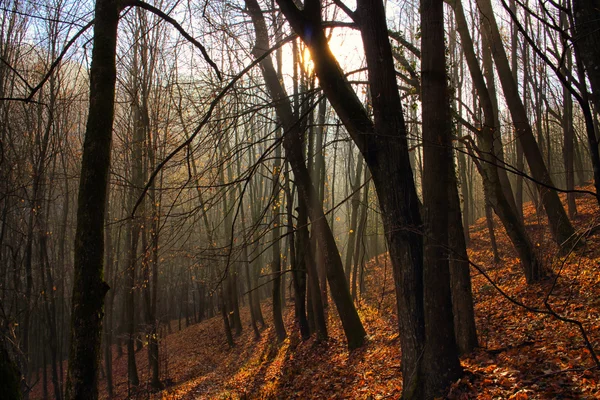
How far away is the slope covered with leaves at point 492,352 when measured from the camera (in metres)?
4.04

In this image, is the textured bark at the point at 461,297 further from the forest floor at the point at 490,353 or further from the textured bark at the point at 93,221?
the textured bark at the point at 93,221

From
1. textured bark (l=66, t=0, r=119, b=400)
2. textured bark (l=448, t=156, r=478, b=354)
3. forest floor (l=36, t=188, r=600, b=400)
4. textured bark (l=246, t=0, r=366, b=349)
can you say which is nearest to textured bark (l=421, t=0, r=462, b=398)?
forest floor (l=36, t=188, r=600, b=400)

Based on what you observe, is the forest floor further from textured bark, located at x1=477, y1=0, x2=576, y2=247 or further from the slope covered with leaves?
textured bark, located at x1=477, y1=0, x2=576, y2=247

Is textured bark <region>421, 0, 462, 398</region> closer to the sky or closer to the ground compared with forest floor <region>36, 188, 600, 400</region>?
closer to the sky

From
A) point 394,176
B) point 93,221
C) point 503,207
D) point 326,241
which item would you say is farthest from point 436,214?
point 326,241

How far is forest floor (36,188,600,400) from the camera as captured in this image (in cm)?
406

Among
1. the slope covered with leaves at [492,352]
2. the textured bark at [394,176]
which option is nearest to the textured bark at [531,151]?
the slope covered with leaves at [492,352]

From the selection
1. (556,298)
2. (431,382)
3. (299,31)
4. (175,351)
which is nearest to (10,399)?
(431,382)

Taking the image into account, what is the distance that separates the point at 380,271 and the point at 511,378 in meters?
16.0

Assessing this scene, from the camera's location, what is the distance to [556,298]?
6.84 meters

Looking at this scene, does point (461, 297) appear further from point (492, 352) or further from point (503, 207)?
point (503, 207)

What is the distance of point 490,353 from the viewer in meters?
5.42

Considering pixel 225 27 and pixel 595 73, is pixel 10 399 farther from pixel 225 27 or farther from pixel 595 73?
pixel 225 27

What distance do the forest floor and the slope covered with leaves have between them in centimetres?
2
